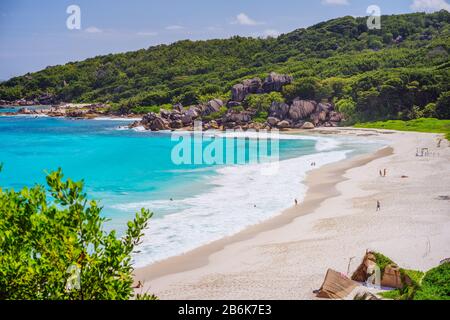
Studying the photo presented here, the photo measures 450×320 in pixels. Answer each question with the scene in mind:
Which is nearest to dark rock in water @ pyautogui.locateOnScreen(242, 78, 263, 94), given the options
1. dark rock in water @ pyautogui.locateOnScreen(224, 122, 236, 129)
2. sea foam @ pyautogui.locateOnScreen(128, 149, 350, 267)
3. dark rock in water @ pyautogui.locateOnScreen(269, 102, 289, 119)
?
dark rock in water @ pyautogui.locateOnScreen(269, 102, 289, 119)

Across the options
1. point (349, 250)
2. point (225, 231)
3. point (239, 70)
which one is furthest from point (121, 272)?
point (239, 70)

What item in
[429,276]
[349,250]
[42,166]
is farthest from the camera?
[42,166]

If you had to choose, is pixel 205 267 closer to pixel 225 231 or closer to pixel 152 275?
pixel 152 275

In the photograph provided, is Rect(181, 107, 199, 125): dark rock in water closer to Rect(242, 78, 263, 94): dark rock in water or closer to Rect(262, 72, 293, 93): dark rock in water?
Rect(242, 78, 263, 94): dark rock in water

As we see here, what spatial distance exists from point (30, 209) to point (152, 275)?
15448 mm

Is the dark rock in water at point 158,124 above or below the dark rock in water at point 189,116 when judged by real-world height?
below

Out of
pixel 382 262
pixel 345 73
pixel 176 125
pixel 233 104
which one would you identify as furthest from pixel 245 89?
pixel 382 262

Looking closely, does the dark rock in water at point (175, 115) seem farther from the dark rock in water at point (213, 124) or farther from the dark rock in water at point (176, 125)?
the dark rock in water at point (213, 124)

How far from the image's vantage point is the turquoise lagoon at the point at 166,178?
33969 millimetres

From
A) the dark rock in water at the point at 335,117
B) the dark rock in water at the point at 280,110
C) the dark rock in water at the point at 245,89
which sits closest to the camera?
the dark rock in water at the point at 335,117

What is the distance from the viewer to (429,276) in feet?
64.4

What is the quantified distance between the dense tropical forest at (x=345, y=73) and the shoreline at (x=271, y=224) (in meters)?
48.8

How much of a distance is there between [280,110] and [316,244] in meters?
86.3

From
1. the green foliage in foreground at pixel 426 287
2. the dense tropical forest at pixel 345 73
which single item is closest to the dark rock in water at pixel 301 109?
the dense tropical forest at pixel 345 73
